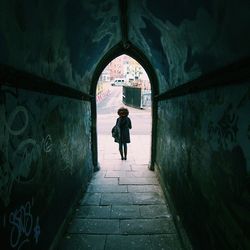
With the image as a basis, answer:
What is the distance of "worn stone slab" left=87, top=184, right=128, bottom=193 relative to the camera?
644 cm

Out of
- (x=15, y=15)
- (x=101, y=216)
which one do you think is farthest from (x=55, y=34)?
(x=101, y=216)

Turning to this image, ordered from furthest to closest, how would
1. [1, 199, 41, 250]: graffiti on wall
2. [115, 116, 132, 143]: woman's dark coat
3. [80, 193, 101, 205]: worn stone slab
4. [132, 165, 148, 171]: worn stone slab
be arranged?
[115, 116, 132, 143]: woman's dark coat < [132, 165, 148, 171]: worn stone slab < [80, 193, 101, 205]: worn stone slab < [1, 199, 41, 250]: graffiti on wall

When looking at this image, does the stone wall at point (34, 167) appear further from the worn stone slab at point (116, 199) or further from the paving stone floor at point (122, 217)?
the worn stone slab at point (116, 199)

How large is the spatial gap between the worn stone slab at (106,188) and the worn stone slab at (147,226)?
157 centimetres

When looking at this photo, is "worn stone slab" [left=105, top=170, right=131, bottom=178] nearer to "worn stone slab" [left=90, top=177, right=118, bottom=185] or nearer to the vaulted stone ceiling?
"worn stone slab" [left=90, top=177, right=118, bottom=185]

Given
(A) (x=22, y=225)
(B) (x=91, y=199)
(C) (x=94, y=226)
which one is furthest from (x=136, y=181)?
(A) (x=22, y=225)

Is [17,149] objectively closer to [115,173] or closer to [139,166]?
[115,173]

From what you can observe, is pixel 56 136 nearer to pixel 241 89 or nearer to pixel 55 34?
pixel 55 34

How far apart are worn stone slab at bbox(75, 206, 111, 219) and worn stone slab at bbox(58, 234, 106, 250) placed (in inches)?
28.2

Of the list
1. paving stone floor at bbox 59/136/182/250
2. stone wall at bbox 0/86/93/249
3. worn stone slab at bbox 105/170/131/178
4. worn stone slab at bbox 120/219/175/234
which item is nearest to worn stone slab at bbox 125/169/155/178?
paving stone floor at bbox 59/136/182/250

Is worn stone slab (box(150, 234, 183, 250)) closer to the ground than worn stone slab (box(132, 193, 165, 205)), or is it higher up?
closer to the ground

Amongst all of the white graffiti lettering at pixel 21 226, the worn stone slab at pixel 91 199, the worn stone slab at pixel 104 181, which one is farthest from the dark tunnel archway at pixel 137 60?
the white graffiti lettering at pixel 21 226

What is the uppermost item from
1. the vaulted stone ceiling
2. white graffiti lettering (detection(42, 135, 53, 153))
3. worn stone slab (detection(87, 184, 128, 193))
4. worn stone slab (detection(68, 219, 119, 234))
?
the vaulted stone ceiling

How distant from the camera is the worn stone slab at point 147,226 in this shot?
15.1 feet
